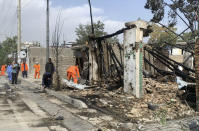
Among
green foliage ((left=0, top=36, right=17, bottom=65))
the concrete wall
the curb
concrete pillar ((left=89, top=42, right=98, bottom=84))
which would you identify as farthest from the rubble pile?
green foliage ((left=0, top=36, right=17, bottom=65))

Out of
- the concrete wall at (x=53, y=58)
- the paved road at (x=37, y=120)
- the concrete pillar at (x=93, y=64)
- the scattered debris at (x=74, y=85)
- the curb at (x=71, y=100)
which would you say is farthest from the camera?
the concrete wall at (x=53, y=58)

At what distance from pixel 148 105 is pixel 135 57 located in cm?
204

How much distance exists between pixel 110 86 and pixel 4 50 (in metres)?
46.7

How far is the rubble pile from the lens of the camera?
5939mm

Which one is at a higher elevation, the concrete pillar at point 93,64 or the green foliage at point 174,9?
the green foliage at point 174,9

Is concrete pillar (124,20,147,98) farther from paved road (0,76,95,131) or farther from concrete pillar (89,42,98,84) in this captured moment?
concrete pillar (89,42,98,84)

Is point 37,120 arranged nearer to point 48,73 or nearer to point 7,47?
point 48,73

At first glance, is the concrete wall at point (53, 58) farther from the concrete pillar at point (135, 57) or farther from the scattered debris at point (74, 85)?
the concrete pillar at point (135, 57)

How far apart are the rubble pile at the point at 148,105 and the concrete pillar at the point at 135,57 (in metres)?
0.37

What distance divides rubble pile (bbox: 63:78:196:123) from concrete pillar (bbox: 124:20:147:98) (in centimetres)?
37

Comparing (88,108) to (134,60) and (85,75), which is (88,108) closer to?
(134,60)

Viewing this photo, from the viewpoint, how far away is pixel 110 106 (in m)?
7.14

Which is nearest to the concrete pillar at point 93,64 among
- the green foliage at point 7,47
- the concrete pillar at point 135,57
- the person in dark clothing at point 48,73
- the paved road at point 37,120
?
the person in dark clothing at point 48,73

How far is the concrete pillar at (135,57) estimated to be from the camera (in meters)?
8.11
